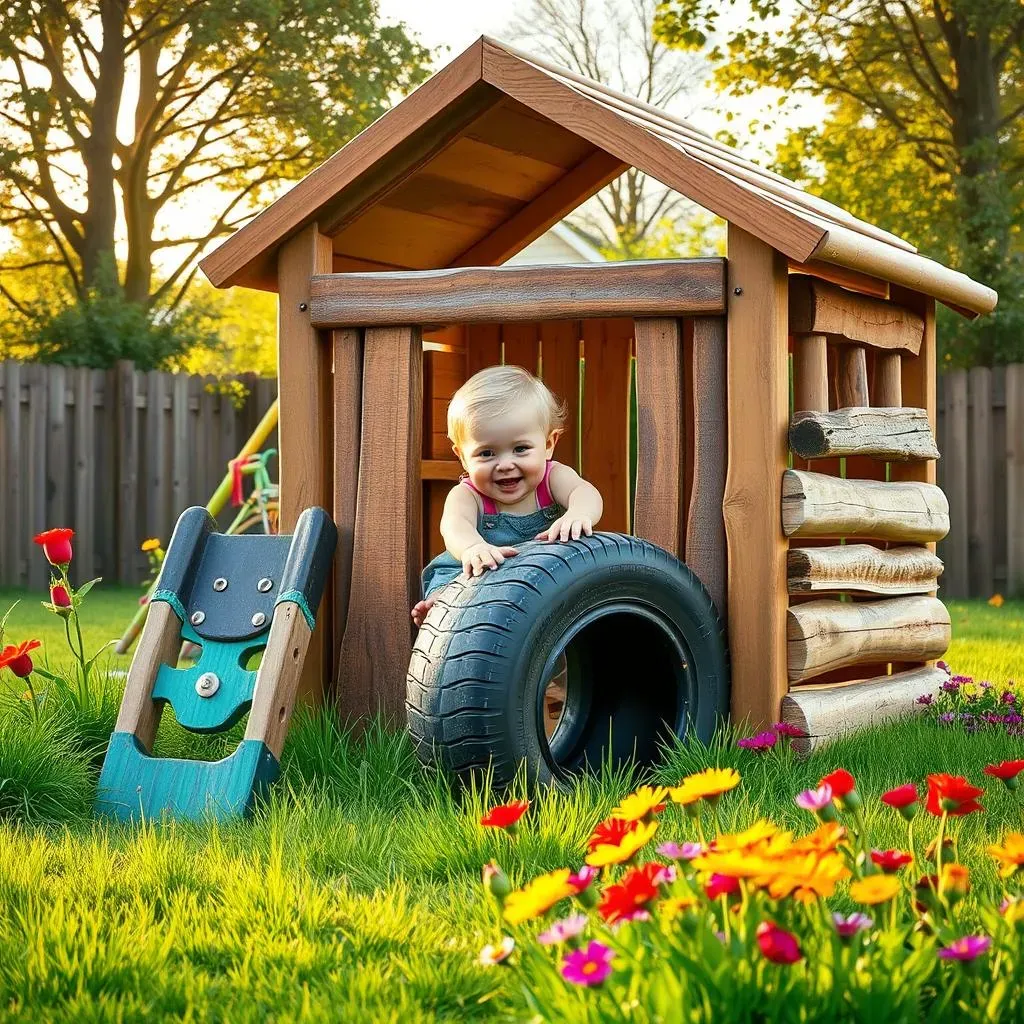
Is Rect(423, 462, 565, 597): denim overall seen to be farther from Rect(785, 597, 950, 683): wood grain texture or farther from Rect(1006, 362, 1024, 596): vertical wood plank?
Rect(1006, 362, 1024, 596): vertical wood plank

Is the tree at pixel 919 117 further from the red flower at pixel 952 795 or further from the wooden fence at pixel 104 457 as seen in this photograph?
the red flower at pixel 952 795

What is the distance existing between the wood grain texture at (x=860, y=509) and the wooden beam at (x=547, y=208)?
5.89ft

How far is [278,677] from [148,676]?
0.43m

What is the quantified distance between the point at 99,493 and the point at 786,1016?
11839mm

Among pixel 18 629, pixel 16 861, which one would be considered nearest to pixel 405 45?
pixel 18 629

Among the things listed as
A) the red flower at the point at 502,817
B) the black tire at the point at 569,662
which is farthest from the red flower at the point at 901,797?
the black tire at the point at 569,662

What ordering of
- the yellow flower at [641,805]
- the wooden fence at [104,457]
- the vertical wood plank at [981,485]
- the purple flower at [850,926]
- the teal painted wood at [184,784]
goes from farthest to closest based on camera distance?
the wooden fence at [104,457]
the vertical wood plank at [981,485]
the teal painted wood at [184,784]
the yellow flower at [641,805]
the purple flower at [850,926]

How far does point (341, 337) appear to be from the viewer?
4754 mm

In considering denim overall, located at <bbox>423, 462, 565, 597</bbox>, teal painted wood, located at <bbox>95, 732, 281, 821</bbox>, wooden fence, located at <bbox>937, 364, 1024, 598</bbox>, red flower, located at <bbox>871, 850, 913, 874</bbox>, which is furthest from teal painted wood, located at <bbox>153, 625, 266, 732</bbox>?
wooden fence, located at <bbox>937, 364, 1024, 598</bbox>

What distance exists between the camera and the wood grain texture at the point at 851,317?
4.46 m

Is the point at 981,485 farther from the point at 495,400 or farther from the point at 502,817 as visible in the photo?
the point at 502,817

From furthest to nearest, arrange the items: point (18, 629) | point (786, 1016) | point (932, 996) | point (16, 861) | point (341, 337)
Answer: point (18, 629), point (341, 337), point (16, 861), point (932, 996), point (786, 1016)

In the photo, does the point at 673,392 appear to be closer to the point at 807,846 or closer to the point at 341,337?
the point at 341,337

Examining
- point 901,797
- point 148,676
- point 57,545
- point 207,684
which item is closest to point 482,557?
point 207,684
